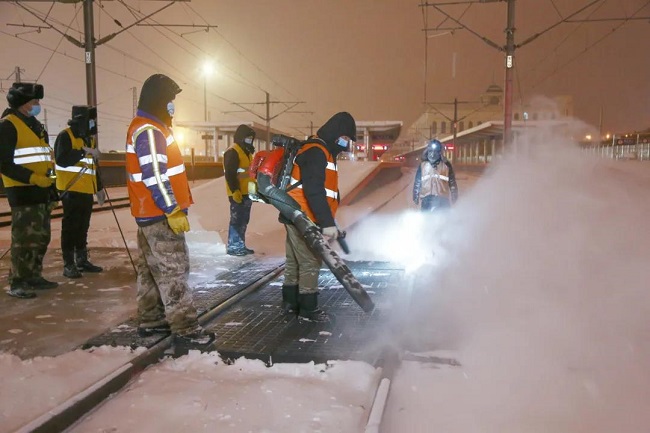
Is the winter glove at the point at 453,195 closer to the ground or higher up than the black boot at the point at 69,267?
higher up

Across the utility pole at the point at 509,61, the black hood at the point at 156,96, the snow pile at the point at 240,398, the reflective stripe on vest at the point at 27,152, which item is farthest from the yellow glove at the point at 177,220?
the utility pole at the point at 509,61

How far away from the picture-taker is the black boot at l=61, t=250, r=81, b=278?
265 inches

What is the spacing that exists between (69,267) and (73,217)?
616 millimetres

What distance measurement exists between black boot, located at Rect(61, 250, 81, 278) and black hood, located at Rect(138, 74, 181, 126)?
3.21 metres

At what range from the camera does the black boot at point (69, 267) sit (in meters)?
6.74

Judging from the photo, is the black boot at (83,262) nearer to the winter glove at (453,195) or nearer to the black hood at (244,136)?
the black hood at (244,136)

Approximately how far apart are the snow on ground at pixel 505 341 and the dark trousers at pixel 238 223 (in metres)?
2.61

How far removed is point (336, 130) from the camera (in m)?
5.02

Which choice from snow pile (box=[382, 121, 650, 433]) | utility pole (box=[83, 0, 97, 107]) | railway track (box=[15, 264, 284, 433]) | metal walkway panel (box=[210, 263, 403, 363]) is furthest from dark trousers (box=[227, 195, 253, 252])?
utility pole (box=[83, 0, 97, 107])

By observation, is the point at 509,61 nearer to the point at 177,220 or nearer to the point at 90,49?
the point at 90,49

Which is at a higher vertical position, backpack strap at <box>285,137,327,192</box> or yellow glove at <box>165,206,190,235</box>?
backpack strap at <box>285,137,327,192</box>

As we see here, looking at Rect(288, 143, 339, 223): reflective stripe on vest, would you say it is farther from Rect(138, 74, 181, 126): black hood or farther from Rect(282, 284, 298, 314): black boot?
Rect(138, 74, 181, 126): black hood

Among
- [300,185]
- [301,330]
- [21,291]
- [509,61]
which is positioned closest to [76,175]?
[21,291]

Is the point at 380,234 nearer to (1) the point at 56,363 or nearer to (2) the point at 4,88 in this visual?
(1) the point at 56,363
